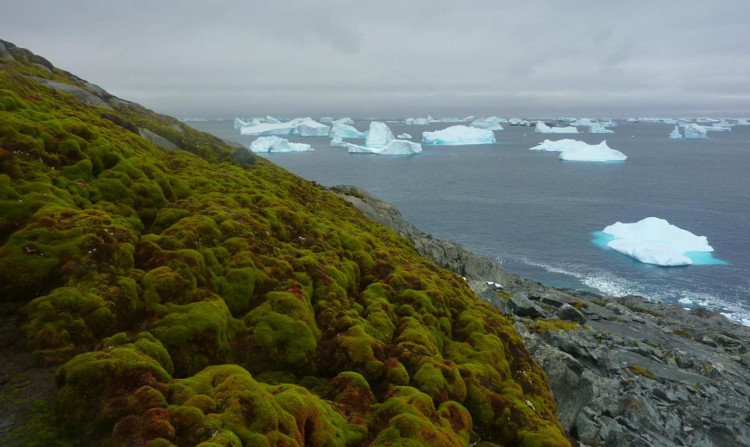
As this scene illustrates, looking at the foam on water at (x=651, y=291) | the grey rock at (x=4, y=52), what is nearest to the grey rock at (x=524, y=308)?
the foam on water at (x=651, y=291)

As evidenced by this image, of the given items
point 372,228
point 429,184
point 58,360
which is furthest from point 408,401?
point 429,184

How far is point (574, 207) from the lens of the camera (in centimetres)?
10894

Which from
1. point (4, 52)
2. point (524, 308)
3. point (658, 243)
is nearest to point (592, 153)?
point (658, 243)

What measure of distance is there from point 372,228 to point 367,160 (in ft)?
528

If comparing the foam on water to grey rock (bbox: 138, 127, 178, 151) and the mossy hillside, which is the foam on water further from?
grey rock (bbox: 138, 127, 178, 151)

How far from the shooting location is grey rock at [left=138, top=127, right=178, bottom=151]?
2964 centimetres

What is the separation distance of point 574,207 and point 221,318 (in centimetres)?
10906

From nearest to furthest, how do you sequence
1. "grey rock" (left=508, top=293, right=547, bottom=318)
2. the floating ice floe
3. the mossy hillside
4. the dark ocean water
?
the mossy hillside, "grey rock" (left=508, top=293, right=547, bottom=318), the dark ocean water, the floating ice floe

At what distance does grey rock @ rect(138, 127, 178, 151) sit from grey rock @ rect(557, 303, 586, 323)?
36007 millimetres

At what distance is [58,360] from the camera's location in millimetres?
10781

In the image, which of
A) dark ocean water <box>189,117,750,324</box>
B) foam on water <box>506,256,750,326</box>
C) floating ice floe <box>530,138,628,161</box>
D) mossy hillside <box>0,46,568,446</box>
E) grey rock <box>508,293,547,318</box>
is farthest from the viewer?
floating ice floe <box>530,138,628,161</box>

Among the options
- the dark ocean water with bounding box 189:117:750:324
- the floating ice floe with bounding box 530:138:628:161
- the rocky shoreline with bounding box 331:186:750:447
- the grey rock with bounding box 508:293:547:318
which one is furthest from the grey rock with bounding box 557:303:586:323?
the floating ice floe with bounding box 530:138:628:161

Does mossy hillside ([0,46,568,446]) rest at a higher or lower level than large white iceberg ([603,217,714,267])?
higher

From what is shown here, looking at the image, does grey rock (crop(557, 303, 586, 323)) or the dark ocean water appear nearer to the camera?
grey rock (crop(557, 303, 586, 323))
